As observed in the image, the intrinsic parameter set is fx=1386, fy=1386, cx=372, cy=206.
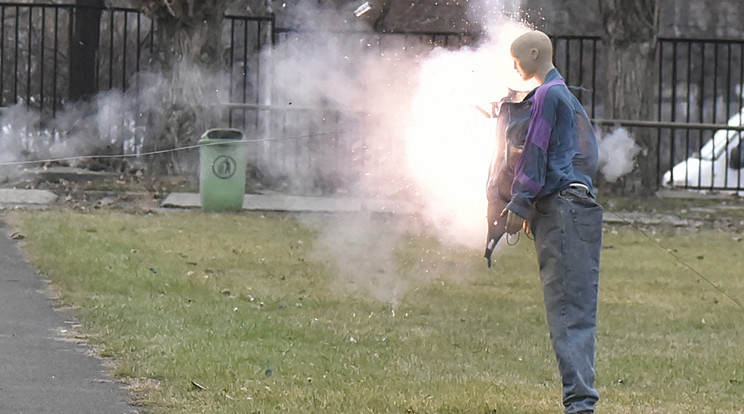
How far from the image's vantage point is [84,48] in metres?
22.0

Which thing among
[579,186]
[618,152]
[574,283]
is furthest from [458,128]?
[618,152]

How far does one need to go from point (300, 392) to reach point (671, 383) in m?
2.18

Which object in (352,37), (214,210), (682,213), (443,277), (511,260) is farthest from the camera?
(352,37)

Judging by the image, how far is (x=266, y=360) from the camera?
26.2ft

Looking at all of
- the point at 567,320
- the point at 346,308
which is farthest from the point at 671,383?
the point at 346,308

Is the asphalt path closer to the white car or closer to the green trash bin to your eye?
the green trash bin

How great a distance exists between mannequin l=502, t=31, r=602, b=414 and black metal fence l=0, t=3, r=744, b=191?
1224 cm

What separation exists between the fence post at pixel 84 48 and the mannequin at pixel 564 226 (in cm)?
1637

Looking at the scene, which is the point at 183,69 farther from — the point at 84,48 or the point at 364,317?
the point at 364,317

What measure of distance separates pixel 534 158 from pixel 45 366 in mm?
3192

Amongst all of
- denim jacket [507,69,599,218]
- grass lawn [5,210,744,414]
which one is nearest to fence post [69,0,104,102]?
grass lawn [5,210,744,414]

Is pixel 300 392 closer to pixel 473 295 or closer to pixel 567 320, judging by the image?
pixel 567 320

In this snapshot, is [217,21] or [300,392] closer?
[300,392]

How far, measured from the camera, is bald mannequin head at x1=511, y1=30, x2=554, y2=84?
21.6 feet
